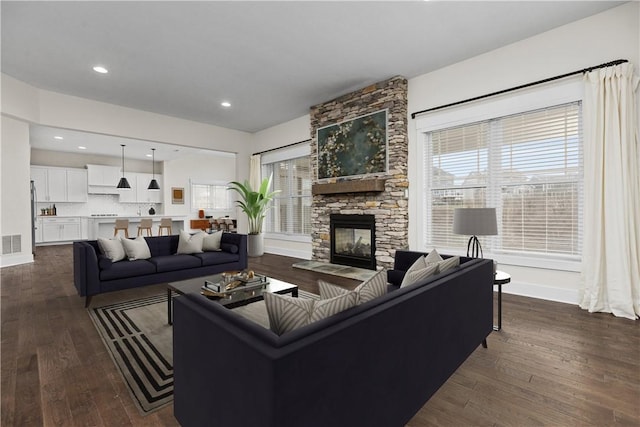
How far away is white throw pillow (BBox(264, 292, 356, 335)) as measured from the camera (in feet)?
3.97

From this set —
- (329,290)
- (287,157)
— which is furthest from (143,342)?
(287,157)

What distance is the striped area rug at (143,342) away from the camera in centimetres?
188

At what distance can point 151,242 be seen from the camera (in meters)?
4.39

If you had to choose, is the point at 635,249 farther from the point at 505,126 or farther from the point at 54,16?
the point at 54,16

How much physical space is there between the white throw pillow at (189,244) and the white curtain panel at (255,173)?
335cm

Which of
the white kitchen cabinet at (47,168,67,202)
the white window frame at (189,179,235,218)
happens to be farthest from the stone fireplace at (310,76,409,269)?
the white kitchen cabinet at (47,168,67,202)

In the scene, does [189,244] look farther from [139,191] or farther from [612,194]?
[139,191]

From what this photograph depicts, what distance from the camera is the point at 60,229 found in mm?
8773

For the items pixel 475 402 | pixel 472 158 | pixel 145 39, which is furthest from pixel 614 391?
pixel 145 39

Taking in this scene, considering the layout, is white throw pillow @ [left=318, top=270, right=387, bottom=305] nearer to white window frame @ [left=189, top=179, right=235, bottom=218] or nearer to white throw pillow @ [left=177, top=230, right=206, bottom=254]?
white throw pillow @ [left=177, top=230, right=206, bottom=254]

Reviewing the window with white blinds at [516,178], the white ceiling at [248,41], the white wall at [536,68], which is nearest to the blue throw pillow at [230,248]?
the white ceiling at [248,41]

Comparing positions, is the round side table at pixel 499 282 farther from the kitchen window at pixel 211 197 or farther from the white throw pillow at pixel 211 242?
the kitchen window at pixel 211 197

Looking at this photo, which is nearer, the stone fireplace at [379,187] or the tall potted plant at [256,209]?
the stone fireplace at [379,187]

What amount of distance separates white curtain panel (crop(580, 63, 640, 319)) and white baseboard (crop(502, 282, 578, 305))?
0.17 metres
